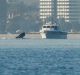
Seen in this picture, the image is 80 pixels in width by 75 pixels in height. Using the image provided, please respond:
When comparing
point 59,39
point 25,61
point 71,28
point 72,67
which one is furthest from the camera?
point 71,28

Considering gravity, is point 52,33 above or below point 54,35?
above

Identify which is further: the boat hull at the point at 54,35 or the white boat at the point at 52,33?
the boat hull at the point at 54,35

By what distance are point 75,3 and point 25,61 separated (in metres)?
140

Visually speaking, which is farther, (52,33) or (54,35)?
(54,35)

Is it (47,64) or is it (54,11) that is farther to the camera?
(54,11)

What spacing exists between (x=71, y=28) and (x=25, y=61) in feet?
443

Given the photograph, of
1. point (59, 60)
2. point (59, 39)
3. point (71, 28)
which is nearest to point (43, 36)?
point (59, 39)

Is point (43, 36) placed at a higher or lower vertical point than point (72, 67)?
lower

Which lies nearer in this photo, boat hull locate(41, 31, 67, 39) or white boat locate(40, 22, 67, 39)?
white boat locate(40, 22, 67, 39)

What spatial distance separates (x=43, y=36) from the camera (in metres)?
134

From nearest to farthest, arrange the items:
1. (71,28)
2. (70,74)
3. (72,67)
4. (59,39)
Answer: (70,74)
(72,67)
(59,39)
(71,28)

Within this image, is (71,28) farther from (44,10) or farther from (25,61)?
(25,61)

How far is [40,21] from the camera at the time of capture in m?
191

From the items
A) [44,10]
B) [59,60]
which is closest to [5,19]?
[44,10]
